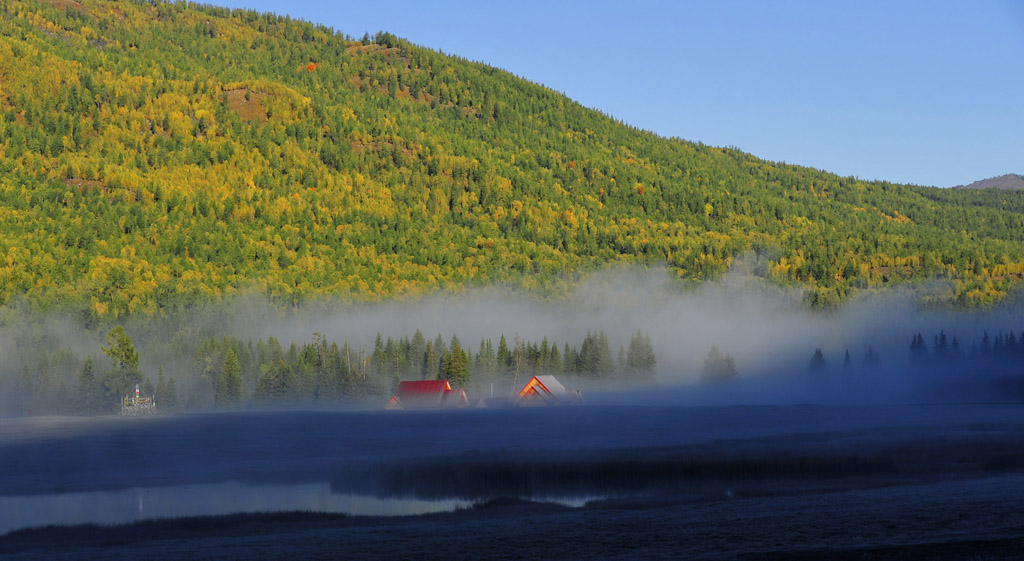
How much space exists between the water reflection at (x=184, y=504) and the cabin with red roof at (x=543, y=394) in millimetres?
97598

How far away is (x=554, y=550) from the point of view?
43.1 metres

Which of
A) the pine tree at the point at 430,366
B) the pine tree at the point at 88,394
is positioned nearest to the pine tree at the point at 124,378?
the pine tree at the point at 88,394

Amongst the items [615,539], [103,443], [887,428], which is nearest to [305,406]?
[103,443]

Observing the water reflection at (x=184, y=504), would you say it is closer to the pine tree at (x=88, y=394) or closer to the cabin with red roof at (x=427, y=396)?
the cabin with red roof at (x=427, y=396)

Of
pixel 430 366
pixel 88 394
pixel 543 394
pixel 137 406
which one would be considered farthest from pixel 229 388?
pixel 543 394

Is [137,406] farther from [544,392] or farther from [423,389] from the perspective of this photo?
[544,392]

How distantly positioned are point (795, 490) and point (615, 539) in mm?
18344

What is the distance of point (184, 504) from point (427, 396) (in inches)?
4297

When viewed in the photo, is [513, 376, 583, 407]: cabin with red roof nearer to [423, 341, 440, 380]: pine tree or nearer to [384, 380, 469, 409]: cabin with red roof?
[384, 380, 469, 409]: cabin with red roof

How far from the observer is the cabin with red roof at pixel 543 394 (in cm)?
16538

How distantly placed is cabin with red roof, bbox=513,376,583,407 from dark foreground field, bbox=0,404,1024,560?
37636 millimetres

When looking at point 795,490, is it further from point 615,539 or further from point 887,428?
point 887,428

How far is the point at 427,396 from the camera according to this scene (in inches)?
6713

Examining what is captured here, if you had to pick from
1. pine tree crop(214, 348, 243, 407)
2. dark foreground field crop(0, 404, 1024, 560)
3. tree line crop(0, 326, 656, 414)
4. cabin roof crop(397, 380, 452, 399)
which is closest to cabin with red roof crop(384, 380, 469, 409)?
cabin roof crop(397, 380, 452, 399)
